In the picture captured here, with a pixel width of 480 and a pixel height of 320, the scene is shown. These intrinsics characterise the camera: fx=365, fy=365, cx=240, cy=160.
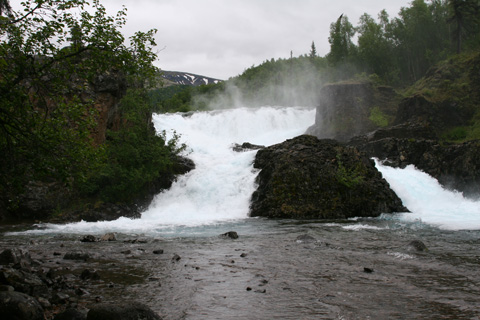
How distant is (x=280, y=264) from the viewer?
1057cm

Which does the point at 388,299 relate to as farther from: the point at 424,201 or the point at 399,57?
the point at 399,57

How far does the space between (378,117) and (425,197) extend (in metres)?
21.5

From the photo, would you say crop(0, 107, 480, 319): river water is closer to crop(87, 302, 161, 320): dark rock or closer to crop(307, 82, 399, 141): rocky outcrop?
crop(87, 302, 161, 320): dark rock

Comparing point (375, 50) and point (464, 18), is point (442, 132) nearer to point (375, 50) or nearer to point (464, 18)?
point (464, 18)

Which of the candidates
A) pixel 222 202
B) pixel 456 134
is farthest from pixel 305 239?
pixel 456 134

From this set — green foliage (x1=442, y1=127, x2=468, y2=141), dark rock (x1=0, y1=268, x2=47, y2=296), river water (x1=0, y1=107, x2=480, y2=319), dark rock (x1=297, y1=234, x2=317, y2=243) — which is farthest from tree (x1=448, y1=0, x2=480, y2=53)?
dark rock (x1=0, y1=268, x2=47, y2=296)

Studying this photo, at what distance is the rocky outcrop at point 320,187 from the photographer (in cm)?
2536

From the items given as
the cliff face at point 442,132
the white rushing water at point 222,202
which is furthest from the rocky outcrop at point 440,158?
the white rushing water at point 222,202

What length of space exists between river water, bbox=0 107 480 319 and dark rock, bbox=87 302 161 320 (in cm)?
91

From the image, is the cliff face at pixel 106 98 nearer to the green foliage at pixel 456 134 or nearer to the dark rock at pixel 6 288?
the dark rock at pixel 6 288

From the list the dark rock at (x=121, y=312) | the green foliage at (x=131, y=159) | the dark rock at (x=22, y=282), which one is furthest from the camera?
the green foliage at (x=131, y=159)

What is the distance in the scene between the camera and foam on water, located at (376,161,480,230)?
25.8 m

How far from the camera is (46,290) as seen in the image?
7.04 m

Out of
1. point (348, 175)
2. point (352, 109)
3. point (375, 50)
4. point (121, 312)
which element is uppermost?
point (375, 50)
